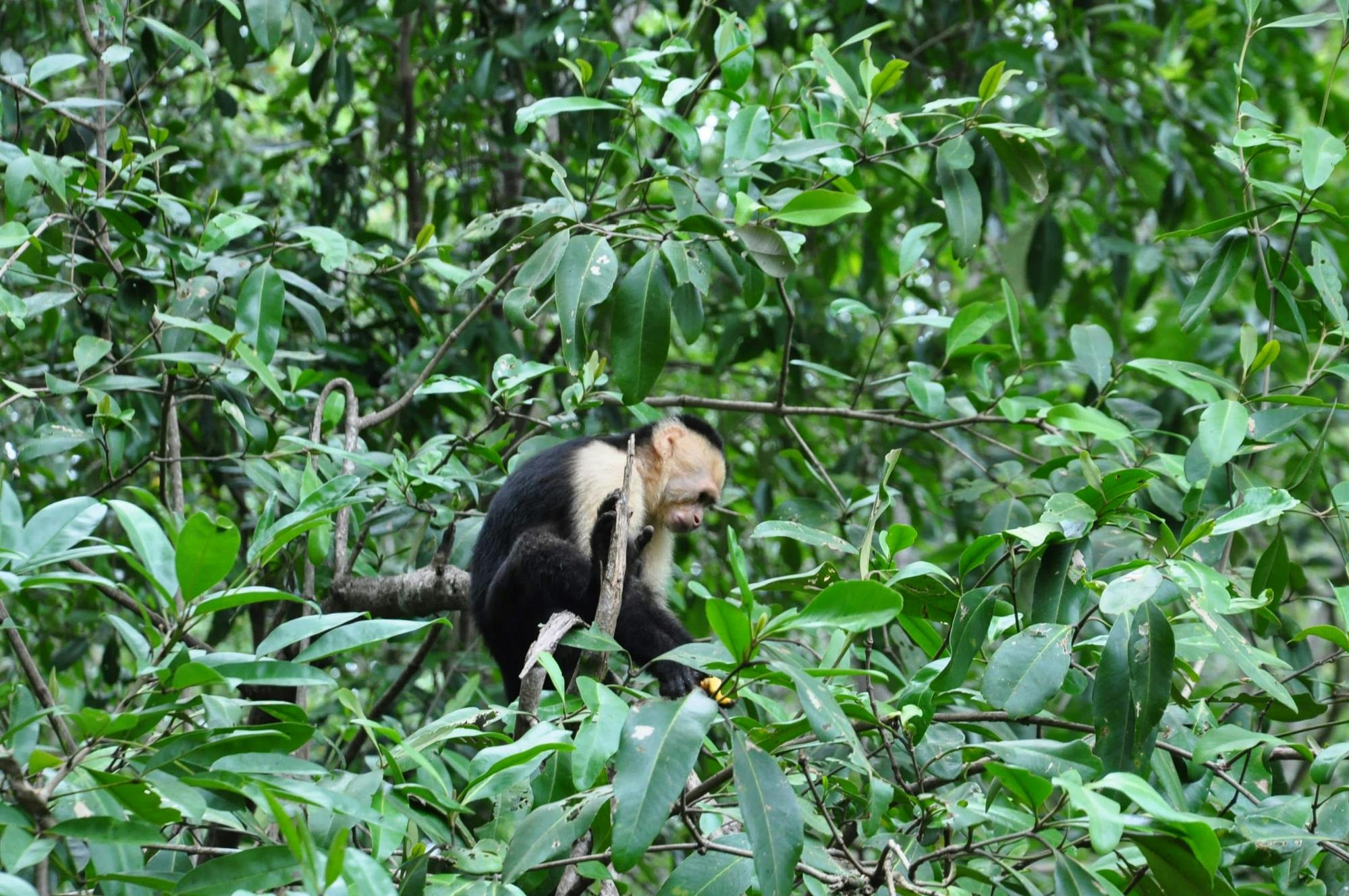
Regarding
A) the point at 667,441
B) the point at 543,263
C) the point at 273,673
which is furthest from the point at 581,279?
the point at 667,441

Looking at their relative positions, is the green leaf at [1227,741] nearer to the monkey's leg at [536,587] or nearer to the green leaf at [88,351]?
the monkey's leg at [536,587]

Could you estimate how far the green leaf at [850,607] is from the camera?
4.93ft

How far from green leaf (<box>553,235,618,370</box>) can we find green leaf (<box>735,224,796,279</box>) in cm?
31

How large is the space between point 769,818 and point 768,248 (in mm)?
1506

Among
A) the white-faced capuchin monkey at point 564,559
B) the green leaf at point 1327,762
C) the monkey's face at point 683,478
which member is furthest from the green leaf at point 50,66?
the green leaf at point 1327,762

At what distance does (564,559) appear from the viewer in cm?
331

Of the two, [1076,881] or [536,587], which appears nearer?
[1076,881]

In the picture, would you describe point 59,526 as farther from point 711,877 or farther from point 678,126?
point 678,126

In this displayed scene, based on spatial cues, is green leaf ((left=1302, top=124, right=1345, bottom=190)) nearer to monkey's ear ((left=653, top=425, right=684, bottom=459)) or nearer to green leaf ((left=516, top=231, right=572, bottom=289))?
green leaf ((left=516, top=231, right=572, bottom=289))

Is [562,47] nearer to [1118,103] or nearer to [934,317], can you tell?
[934,317]

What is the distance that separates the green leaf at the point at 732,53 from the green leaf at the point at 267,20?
131 cm

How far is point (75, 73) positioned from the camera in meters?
5.43

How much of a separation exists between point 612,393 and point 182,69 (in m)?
3.47

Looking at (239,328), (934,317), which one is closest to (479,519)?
(239,328)
